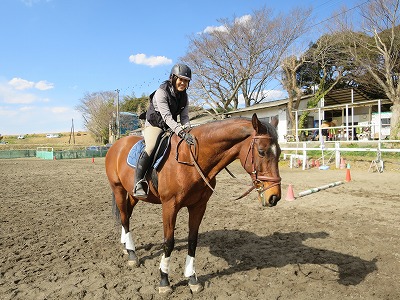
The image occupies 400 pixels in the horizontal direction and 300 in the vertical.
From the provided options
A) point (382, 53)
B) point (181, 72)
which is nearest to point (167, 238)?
point (181, 72)

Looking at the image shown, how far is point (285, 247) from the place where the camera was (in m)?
4.93

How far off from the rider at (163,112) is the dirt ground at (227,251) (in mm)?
1133

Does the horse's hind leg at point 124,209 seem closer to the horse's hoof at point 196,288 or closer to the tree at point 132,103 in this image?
the horse's hoof at point 196,288

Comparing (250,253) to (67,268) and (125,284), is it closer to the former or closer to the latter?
(125,284)

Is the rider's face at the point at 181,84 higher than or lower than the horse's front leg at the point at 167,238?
higher

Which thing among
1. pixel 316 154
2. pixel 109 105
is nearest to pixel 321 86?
pixel 316 154

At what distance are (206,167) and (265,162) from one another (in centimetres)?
75

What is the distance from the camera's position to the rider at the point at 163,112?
3.67 m

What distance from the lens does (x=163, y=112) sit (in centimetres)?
368

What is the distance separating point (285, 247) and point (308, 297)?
161 centimetres

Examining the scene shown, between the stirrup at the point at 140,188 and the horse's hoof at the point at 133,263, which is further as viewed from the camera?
the horse's hoof at the point at 133,263

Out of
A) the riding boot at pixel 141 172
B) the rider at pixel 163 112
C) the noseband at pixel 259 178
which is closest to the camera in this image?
the noseband at pixel 259 178

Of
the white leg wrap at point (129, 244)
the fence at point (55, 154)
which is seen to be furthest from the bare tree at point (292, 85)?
the fence at point (55, 154)

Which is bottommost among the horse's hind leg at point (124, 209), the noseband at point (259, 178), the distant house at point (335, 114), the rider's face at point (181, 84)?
the horse's hind leg at point (124, 209)
